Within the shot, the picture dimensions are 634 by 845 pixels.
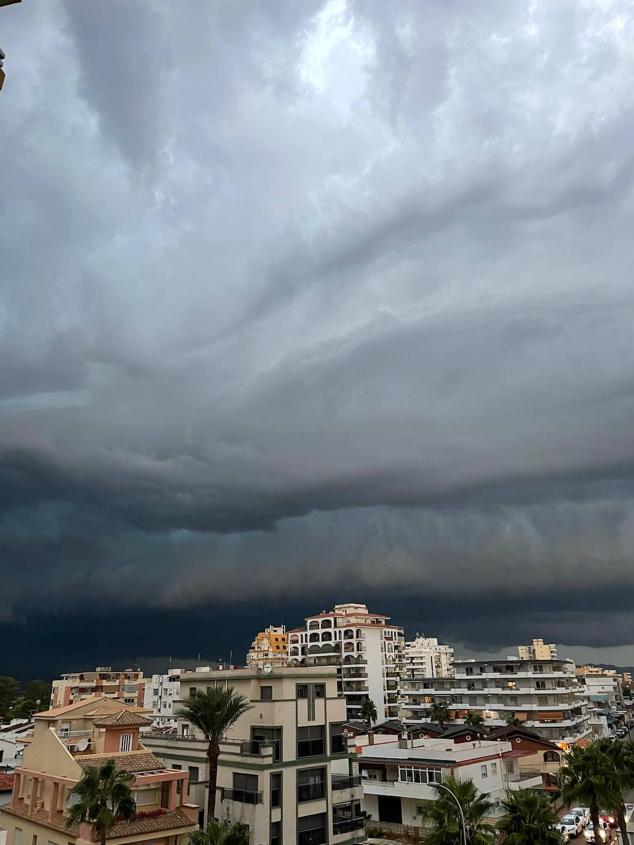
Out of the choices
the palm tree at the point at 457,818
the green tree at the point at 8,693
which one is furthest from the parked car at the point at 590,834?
the green tree at the point at 8,693

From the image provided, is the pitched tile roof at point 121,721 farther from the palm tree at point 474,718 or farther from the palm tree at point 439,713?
the palm tree at point 439,713

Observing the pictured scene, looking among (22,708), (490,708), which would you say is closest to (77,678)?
(22,708)

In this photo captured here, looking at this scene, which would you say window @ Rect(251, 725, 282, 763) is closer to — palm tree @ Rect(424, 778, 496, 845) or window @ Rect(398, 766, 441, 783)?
palm tree @ Rect(424, 778, 496, 845)

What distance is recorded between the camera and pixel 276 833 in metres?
52.1

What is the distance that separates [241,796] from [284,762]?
14.5ft

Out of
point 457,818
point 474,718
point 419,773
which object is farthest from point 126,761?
point 474,718

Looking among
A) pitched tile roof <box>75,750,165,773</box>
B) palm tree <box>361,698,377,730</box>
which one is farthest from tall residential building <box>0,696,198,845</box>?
palm tree <box>361,698,377,730</box>

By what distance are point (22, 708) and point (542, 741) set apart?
4805 inches

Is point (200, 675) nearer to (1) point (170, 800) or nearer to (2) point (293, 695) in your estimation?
(2) point (293, 695)

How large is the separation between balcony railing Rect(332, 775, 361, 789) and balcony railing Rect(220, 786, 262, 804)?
27.7ft

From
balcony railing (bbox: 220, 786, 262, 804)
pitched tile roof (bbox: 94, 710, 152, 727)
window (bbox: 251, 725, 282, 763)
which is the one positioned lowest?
balcony railing (bbox: 220, 786, 262, 804)

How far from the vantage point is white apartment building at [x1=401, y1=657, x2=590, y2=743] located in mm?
114750

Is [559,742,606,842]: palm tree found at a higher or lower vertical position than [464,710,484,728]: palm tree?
lower

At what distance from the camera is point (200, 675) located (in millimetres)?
65250
